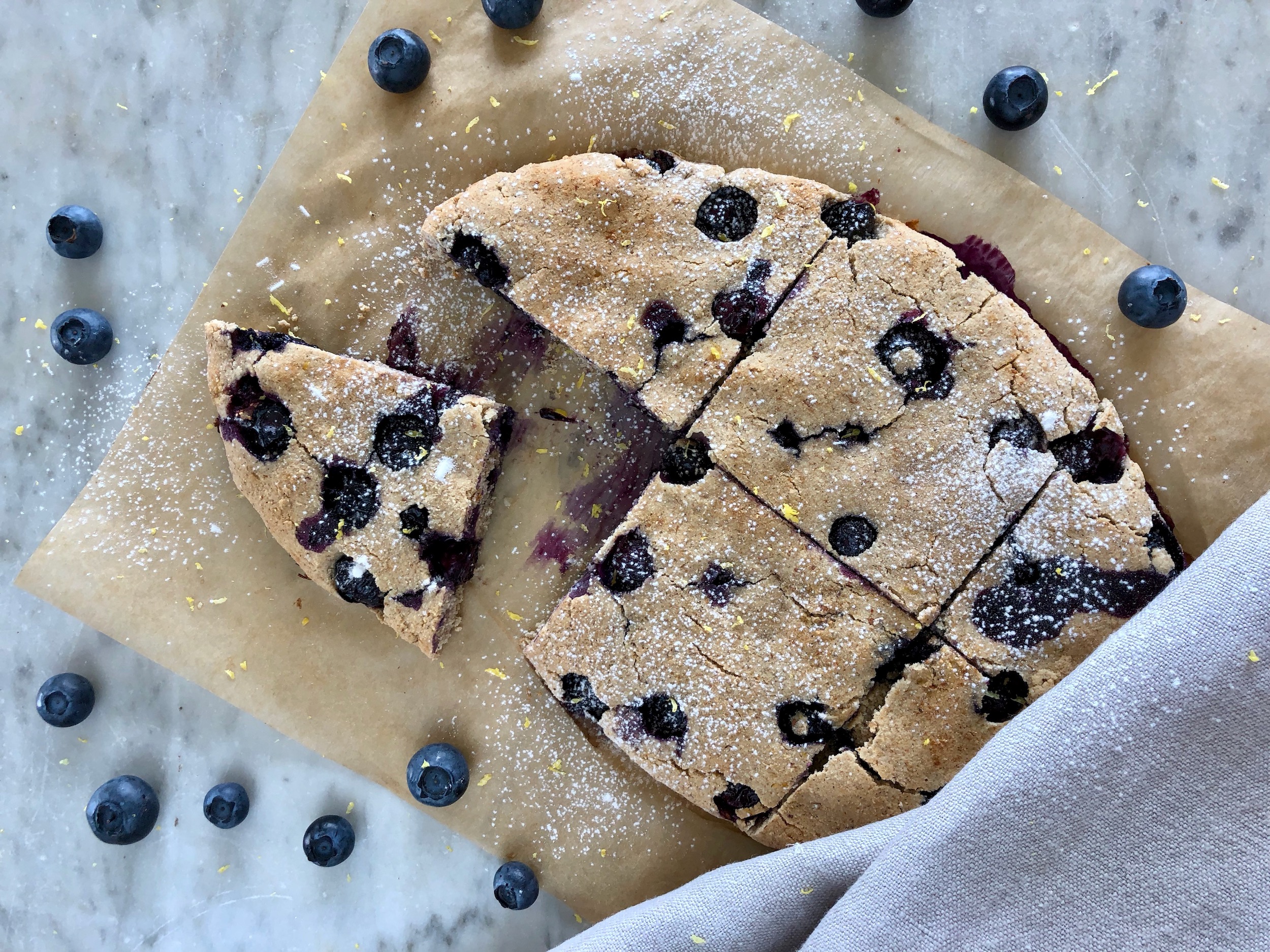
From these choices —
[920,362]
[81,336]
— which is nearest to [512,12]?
[920,362]

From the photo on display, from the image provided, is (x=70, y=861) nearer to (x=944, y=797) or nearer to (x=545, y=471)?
(x=545, y=471)

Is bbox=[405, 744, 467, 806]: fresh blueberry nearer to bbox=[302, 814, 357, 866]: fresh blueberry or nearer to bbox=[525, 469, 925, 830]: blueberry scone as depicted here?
bbox=[302, 814, 357, 866]: fresh blueberry

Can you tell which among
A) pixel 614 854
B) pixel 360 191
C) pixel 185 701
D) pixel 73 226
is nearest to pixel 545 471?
pixel 360 191

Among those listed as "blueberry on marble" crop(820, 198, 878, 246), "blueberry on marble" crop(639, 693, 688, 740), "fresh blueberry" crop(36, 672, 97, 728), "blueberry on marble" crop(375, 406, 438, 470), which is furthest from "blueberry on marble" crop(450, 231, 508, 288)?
"fresh blueberry" crop(36, 672, 97, 728)

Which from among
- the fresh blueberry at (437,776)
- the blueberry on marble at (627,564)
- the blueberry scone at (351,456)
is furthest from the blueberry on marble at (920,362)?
the fresh blueberry at (437,776)

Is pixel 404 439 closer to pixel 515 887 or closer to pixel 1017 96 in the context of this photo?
pixel 515 887
